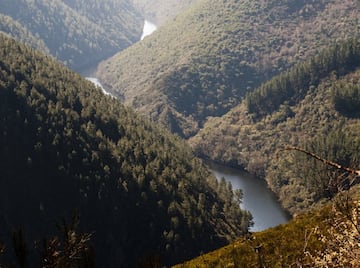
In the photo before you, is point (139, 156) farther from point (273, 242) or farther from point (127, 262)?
point (273, 242)

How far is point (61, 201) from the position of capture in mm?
161125

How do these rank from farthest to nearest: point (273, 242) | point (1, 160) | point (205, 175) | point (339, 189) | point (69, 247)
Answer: point (205, 175)
point (1, 160)
point (273, 242)
point (69, 247)
point (339, 189)

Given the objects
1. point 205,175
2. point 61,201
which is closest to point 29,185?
point 61,201

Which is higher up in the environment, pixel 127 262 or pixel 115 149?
pixel 115 149

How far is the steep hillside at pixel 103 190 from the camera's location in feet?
506

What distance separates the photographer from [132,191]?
170 m

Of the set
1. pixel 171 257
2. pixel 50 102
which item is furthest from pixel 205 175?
pixel 50 102

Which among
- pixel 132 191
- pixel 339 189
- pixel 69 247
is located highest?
pixel 132 191

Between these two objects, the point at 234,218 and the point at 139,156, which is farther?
the point at 139,156

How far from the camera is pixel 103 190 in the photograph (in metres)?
167

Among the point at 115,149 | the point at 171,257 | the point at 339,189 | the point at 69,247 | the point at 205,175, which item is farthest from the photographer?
the point at 205,175

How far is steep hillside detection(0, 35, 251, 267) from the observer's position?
154m

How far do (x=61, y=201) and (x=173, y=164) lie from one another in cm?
4894

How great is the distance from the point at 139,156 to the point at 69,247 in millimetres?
174426
